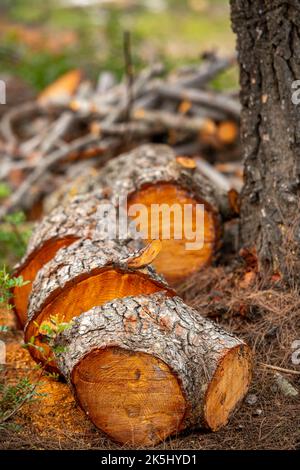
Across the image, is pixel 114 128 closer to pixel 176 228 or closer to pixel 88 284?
pixel 176 228

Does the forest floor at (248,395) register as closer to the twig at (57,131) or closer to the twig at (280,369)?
the twig at (280,369)

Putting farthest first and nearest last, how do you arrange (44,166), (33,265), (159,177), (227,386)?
1. (44,166)
2. (159,177)
3. (33,265)
4. (227,386)

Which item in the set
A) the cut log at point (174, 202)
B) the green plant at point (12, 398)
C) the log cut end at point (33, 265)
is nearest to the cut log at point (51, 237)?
the log cut end at point (33, 265)

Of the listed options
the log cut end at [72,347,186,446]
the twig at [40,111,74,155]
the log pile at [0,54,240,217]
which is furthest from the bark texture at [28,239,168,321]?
the twig at [40,111,74,155]

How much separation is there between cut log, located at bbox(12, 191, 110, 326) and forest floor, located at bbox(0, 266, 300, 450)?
1.08ft

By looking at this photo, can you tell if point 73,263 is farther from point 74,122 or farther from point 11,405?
point 74,122

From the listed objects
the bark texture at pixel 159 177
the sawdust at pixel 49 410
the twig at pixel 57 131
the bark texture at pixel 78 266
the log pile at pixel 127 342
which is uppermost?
the twig at pixel 57 131

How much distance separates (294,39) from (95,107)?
14.9 feet

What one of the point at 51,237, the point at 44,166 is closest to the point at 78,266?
the point at 51,237

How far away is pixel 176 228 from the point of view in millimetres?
4297

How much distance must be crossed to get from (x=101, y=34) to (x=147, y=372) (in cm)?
1252

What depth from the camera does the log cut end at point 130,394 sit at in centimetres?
286

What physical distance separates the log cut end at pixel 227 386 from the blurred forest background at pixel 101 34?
21.0ft
